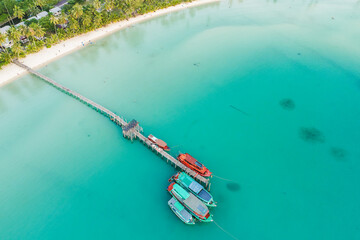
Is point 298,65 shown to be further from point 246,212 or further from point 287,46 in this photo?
point 246,212

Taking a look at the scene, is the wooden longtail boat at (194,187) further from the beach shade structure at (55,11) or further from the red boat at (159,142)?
the beach shade structure at (55,11)

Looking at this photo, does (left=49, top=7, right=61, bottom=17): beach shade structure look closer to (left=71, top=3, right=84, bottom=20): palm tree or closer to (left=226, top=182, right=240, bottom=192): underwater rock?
(left=71, top=3, right=84, bottom=20): palm tree

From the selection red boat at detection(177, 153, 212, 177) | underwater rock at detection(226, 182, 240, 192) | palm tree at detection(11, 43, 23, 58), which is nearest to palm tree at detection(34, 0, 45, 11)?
palm tree at detection(11, 43, 23, 58)

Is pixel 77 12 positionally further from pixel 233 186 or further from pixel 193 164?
pixel 233 186

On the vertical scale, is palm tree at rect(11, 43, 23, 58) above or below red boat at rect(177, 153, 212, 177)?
above

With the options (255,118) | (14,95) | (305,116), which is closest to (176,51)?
(255,118)
